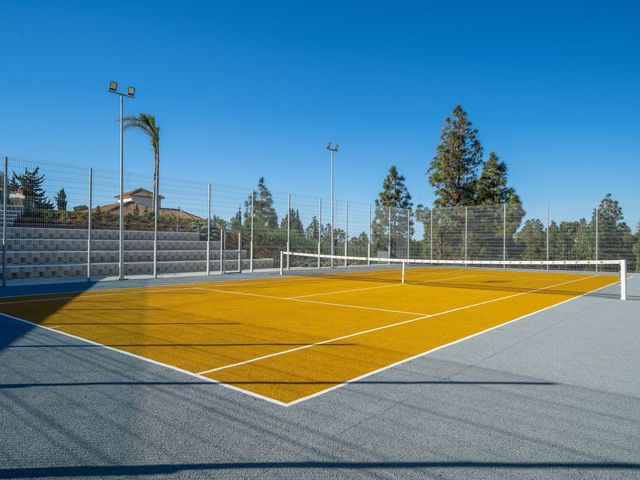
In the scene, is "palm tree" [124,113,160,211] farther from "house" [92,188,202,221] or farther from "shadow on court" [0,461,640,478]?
"shadow on court" [0,461,640,478]

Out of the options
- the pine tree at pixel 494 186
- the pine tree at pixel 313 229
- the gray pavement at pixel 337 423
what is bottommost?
the gray pavement at pixel 337 423

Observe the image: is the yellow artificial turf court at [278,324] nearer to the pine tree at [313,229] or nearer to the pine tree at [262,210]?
the pine tree at [262,210]

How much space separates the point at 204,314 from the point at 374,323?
3.00m

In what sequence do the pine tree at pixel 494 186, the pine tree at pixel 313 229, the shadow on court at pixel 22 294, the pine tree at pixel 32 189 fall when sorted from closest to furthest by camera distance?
the shadow on court at pixel 22 294
the pine tree at pixel 32 189
the pine tree at pixel 313 229
the pine tree at pixel 494 186

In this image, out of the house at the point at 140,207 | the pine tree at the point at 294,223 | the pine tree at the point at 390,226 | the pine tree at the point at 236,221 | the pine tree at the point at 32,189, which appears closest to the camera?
the pine tree at the point at 32,189

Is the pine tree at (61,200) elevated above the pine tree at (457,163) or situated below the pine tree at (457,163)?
below

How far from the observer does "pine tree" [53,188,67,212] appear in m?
14.9

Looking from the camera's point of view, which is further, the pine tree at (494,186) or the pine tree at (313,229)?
the pine tree at (494,186)

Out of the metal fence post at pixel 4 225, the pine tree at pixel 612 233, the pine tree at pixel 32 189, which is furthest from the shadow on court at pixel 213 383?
the pine tree at pixel 612 233

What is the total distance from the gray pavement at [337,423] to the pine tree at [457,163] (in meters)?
32.0

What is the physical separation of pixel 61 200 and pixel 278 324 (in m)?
11.3

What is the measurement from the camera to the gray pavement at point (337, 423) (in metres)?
2.70

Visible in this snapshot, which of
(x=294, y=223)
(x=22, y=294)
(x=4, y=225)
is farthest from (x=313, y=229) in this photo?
(x=22, y=294)

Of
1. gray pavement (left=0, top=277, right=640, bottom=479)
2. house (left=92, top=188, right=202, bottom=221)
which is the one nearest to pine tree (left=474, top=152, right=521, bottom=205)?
house (left=92, top=188, right=202, bottom=221)
